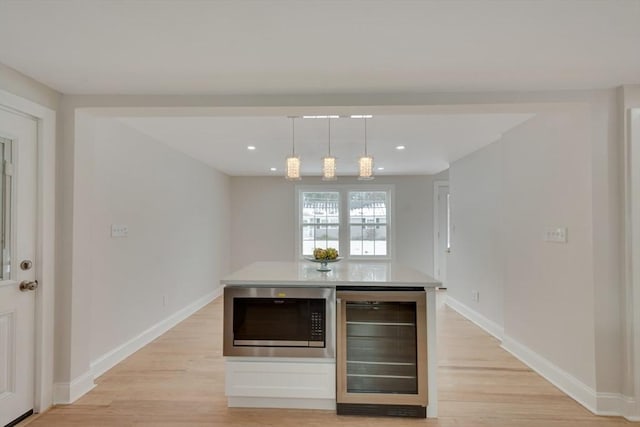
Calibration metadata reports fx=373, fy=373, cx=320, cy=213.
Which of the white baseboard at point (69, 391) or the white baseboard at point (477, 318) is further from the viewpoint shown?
the white baseboard at point (477, 318)

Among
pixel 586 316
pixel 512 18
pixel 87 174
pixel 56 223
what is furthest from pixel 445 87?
pixel 56 223

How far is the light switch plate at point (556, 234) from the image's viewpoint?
9.57 ft

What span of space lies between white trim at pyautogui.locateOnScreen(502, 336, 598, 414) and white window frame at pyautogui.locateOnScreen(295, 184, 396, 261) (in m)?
3.59

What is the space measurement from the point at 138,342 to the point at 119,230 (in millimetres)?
1216

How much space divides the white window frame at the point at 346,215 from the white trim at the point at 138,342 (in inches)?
100.0

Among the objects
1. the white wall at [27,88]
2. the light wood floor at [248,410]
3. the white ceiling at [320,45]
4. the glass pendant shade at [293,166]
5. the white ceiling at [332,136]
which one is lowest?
the light wood floor at [248,410]

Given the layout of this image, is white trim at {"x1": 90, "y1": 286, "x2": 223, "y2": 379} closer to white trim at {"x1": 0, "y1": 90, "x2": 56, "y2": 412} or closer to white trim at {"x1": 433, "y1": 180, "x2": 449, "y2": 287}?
white trim at {"x1": 0, "y1": 90, "x2": 56, "y2": 412}

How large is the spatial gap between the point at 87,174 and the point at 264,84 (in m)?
1.59

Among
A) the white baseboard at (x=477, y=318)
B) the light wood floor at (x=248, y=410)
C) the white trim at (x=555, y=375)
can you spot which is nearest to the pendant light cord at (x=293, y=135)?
the light wood floor at (x=248, y=410)

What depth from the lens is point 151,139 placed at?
13.8 ft

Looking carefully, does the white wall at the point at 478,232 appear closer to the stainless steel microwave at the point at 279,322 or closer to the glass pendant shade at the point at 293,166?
the glass pendant shade at the point at 293,166

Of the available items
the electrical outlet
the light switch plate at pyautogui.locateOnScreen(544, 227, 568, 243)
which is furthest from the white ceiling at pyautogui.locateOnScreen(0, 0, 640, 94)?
the electrical outlet

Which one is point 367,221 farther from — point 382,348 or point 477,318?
point 382,348

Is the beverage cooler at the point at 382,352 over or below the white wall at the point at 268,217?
below
